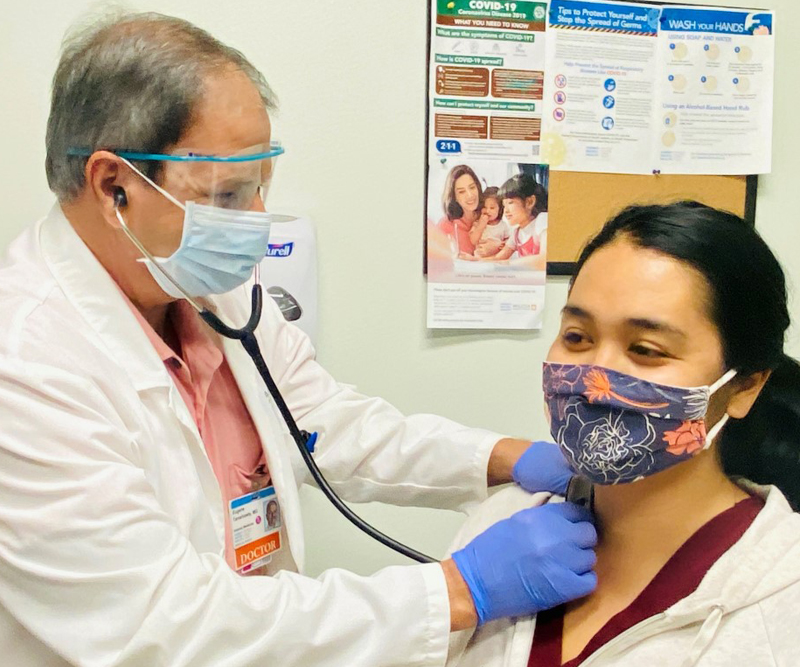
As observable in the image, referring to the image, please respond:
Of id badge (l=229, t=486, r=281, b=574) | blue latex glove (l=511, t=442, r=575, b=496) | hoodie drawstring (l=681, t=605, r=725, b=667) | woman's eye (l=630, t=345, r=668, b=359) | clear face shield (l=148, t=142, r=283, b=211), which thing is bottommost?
id badge (l=229, t=486, r=281, b=574)

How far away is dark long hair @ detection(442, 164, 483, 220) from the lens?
1.70m

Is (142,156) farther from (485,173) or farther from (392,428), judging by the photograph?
(485,173)

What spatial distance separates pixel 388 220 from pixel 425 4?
48cm

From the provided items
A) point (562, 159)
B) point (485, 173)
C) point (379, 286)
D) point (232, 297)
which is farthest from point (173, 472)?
point (562, 159)

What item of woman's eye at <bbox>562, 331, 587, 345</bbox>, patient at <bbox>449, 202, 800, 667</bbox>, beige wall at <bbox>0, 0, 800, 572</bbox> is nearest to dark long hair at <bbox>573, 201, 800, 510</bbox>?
patient at <bbox>449, 202, 800, 667</bbox>

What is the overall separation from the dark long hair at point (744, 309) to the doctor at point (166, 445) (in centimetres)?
28

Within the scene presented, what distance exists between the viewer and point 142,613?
0.89 m

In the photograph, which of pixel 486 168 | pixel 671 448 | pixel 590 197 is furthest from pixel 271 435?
pixel 590 197

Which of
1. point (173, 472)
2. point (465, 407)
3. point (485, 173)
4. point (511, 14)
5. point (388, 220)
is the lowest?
point (465, 407)

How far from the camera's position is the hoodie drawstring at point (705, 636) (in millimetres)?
844

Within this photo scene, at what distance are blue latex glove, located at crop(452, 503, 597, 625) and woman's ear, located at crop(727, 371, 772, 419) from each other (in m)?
0.25

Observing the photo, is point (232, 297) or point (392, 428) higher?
point (232, 297)

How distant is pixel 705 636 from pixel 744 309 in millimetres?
400

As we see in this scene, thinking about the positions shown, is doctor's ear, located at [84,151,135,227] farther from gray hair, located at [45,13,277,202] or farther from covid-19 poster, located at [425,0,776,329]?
covid-19 poster, located at [425,0,776,329]
